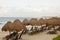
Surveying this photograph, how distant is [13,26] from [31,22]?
5.87 metres

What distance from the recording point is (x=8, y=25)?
16062mm

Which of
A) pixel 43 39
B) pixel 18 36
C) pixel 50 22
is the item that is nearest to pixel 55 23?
pixel 50 22

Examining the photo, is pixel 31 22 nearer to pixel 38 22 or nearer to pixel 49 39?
pixel 38 22

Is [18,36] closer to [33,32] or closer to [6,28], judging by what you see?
[6,28]

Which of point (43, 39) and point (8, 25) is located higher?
point (8, 25)

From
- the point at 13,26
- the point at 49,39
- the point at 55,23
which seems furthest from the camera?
the point at 55,23

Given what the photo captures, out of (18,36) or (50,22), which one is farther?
(50,22)

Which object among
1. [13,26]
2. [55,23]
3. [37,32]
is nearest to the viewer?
[13,26]

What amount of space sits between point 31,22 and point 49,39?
4.63 metres

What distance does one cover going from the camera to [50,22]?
2186cm

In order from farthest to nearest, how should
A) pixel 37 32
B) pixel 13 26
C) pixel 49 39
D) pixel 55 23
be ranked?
pixel 37 32 < pixel 55 23 < pixel 49 39 < pixel 13 26

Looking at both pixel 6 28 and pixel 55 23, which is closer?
pixel 6 28

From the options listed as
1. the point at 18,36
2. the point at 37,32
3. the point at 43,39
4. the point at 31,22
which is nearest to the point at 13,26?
the point at 18,36

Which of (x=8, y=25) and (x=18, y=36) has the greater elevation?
(x=8, y=25)
